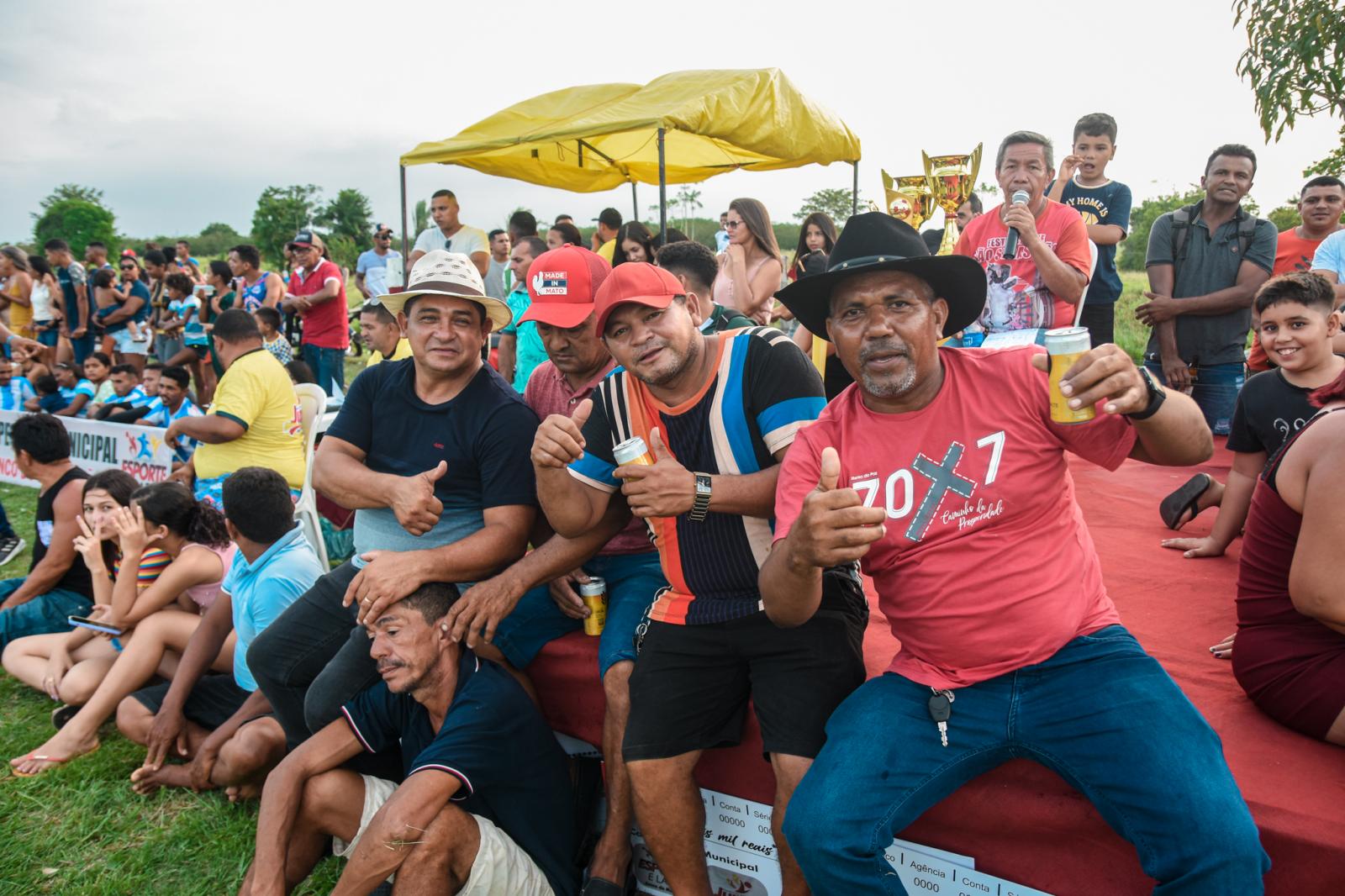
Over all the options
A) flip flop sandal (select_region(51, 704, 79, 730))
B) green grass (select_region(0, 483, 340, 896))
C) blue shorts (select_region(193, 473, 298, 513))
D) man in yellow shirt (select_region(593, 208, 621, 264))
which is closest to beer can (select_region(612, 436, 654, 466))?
green grass (select_region(0, 483, 340, 896))

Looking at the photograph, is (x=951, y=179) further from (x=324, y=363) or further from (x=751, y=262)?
(x=324, y=363)

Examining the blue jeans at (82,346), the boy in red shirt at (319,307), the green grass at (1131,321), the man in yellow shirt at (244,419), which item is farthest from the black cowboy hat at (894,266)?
the blue jeans at (82,346)

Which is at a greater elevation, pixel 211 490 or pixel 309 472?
pixel 309 472

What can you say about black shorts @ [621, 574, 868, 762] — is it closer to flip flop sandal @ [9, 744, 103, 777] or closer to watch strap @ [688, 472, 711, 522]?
watch strap @ [688, 472, 711, 522]

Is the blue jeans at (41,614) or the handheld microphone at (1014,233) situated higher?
the handheld microphone at (1014,233)

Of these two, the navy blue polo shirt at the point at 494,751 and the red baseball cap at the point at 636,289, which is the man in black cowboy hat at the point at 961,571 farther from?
the navy blue polo shirt at the point at 494,751

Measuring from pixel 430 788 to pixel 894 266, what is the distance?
A: 1.95 metres

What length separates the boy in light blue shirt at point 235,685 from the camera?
11.7 feet

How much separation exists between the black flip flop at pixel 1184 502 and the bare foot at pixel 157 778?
4.68m

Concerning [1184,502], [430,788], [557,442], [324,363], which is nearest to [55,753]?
[430,788]

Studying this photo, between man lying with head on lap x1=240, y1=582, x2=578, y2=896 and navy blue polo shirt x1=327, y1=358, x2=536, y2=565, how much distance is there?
15.2 inches

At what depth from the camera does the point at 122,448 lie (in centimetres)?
771

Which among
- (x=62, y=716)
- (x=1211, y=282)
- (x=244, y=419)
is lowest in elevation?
(x=62, y=716)

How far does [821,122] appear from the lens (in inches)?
303
